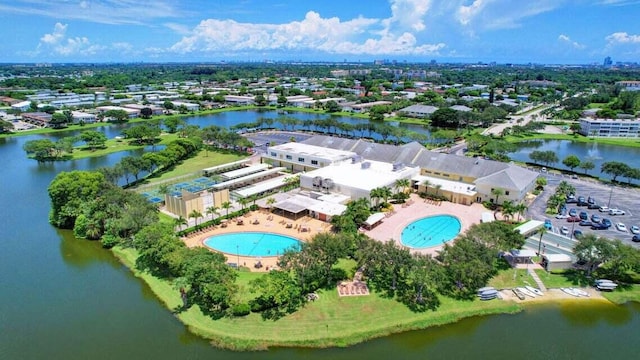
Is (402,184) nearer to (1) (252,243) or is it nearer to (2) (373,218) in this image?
(2) (373,218)

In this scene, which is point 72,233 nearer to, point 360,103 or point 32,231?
point 32,231

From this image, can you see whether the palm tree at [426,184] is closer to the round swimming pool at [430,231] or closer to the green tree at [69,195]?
the round swimming pool at [430,231]

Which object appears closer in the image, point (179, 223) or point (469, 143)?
point (179, 223)

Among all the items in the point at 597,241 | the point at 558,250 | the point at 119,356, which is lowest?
the point at 119,356

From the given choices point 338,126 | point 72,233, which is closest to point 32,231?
point 72,233

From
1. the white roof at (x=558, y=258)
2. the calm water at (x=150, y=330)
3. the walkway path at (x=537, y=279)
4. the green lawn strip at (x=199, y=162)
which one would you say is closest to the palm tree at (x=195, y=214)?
the calm water at (x=150, y=330)

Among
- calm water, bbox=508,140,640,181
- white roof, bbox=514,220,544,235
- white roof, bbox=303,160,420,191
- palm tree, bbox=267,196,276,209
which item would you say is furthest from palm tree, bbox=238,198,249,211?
calm water, bbox=508,140,640,181

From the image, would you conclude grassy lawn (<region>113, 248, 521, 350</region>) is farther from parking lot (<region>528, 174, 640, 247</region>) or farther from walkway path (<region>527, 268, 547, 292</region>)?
parking lot (<region>528, 174, 640, 247</region>)

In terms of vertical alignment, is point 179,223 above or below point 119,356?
above
